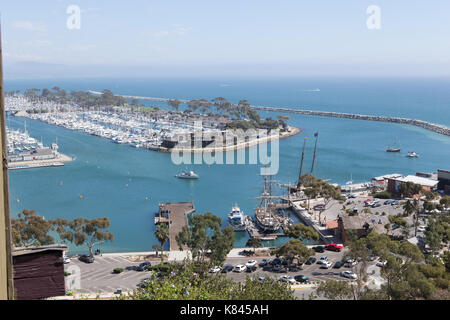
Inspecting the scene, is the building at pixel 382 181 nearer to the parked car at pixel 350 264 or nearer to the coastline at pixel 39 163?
the parked car at pixel 350 264

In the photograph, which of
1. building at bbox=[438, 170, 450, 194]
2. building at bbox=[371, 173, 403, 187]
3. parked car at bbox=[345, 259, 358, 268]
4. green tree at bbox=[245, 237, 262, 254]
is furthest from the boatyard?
parked car at bbox=[345, 259, 358, 268]

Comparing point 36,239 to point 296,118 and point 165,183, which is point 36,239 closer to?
point 165,183

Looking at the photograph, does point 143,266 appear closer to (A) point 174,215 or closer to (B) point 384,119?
(A) point 174,215
